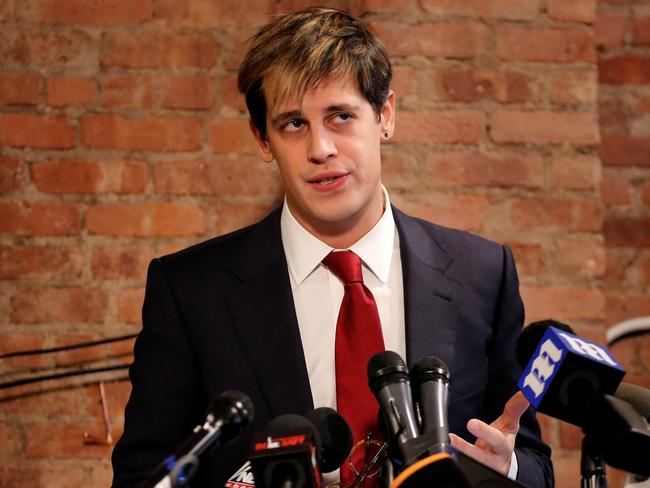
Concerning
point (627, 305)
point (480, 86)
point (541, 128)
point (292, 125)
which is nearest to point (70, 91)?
point (292, 125)

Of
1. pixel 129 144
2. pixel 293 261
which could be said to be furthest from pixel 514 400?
pixel 129 144

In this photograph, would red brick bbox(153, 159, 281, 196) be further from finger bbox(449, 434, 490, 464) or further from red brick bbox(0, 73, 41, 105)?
finger bbox(449, 434, 490, 464)

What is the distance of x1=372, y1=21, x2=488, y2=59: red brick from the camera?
1.92 meters

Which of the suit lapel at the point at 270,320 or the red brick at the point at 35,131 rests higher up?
the red brick at the point at 35,131

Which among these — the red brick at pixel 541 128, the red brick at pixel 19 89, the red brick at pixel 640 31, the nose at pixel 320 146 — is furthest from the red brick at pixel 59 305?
the red brick at pixel 640 31

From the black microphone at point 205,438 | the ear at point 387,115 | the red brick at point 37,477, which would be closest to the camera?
the black microphone at point 205,438

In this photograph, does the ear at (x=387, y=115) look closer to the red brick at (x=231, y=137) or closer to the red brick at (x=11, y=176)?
the red brick at (x=231, y=137)

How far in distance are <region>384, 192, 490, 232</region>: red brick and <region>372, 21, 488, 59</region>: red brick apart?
324 mm

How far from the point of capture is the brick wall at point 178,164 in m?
1.93

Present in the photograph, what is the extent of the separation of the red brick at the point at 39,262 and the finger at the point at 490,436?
1.14 meters

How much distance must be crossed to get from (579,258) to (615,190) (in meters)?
0.30

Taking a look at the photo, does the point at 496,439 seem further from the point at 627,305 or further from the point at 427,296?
the point at 627,305

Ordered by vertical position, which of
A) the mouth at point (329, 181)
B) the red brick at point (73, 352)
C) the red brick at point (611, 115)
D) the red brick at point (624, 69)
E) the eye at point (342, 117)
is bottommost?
the red brick at point (73, 352)

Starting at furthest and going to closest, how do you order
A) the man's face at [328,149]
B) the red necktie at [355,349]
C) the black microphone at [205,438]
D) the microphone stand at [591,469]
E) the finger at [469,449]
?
the man's face at [328,149]
the red necktie at [355,349]
the finger at [469,449]
the microphone stand at [591,469]
the black microphone at [205,438]
